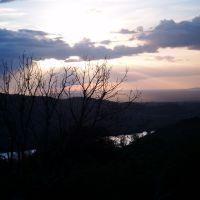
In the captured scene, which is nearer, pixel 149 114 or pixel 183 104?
pixel 149 114

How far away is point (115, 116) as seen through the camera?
19.1m

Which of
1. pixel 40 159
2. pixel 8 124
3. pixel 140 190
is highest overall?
pixel 8 124

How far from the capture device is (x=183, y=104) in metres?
97.3

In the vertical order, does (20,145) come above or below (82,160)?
above

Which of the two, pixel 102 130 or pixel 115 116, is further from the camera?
pixel 102 130

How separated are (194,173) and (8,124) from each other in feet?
27.4

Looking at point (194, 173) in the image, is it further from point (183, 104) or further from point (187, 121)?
point (183, 104)

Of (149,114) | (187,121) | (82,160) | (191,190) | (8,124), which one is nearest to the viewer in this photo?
(8,124)

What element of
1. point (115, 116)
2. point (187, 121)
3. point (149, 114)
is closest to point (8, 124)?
point (115, 116)

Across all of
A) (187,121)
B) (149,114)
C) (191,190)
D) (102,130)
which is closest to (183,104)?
(149,114)

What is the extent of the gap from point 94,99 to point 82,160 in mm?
7860

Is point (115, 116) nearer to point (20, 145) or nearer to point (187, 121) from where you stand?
point (20, 145)

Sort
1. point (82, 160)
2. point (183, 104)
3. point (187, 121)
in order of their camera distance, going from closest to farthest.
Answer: point (82, 160) → point (187, 121) → point (183, 104)

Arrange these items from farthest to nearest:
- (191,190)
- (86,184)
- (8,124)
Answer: (86,184), (191,190), (8,124)
